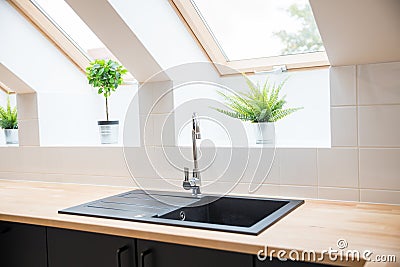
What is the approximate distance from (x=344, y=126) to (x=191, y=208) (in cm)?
75

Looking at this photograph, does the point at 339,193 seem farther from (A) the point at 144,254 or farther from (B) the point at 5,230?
(B) the point at 5,230

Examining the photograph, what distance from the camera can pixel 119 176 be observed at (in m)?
2.51

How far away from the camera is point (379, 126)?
1.86 metres

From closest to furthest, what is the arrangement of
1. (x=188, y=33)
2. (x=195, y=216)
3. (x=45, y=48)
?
(x=195, y=216)
(x=188, y=33)
(x=45, y=48)

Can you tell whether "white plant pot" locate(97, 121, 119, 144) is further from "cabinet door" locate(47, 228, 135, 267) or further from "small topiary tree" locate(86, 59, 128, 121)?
"cabinet door" locate(47, 228, 135, 267)

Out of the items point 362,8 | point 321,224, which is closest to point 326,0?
point 362,8

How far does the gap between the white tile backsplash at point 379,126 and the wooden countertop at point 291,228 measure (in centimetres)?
26

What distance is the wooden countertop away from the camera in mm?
1377

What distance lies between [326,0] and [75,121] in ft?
6.27

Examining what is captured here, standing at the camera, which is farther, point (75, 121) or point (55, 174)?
point (75, 121)

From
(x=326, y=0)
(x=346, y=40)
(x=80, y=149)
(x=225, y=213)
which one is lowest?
(x=225, y=213)

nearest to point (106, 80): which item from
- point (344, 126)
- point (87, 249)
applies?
point (87, 249)

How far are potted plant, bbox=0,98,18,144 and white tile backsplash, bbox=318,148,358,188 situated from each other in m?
2.13

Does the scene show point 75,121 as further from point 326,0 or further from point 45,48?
point 326,0
